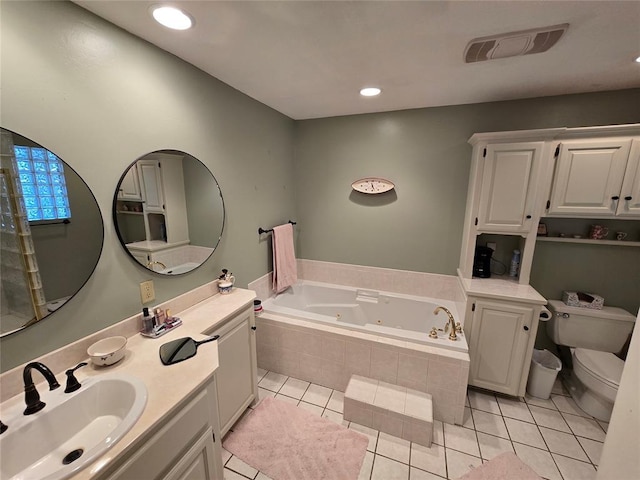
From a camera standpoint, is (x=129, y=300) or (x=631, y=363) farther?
(x=129, y=300)

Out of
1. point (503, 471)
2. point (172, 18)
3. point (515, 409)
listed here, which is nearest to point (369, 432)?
point (503, 471)

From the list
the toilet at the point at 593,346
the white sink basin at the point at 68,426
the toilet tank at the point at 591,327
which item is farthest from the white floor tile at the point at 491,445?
the white sink basin at the point at 68,426

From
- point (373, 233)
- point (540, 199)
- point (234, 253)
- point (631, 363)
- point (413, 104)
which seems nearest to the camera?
point (631, 363)

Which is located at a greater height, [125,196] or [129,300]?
[125,196]

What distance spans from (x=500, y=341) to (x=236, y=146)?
272 cm

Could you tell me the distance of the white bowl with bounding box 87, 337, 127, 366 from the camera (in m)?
1.14

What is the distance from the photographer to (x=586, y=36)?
1.35 metres

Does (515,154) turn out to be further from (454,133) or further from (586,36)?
(586,36)

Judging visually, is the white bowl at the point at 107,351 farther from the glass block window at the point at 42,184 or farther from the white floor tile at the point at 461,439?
the white floor tile at the point at 461,439

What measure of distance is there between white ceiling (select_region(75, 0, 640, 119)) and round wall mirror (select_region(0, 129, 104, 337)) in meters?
0.77

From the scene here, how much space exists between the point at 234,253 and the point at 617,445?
90.8 inches

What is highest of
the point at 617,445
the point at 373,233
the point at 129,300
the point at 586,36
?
the point at 586,36

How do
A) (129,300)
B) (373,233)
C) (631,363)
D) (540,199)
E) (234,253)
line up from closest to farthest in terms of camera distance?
(631,363) → (129,300) → (540,199) → (234,253) → (373,233)

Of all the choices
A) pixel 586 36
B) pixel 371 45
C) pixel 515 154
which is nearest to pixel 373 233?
pixel 515 154
